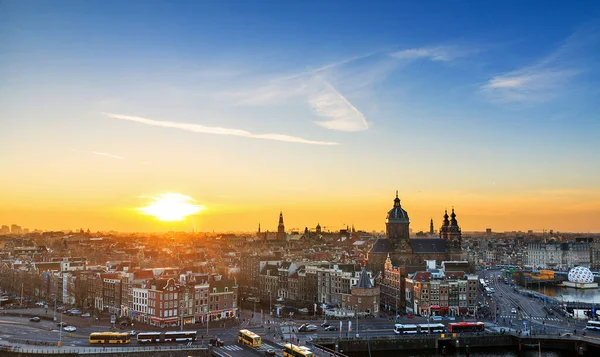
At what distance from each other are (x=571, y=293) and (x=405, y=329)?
9070 centimetres

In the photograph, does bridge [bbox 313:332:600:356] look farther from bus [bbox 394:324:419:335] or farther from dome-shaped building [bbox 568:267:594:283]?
dome-shaped building [bbox 568:267:594:283]

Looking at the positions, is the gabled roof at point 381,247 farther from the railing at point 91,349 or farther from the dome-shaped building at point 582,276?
the dome-shaped building at point 582,276

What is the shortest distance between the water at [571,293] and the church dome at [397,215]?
37611 millimetres

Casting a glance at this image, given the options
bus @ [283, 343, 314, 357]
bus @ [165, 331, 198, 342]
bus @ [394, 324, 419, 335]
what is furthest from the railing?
bus @ [394, 324, 419, 335]

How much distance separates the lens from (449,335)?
78.1m

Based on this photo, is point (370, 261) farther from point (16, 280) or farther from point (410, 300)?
point (16, 280)

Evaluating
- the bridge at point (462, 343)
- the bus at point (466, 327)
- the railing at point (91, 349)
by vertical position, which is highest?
the bus at point (466, 327)

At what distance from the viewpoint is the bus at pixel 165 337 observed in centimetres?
6869

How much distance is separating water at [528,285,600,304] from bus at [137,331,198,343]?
92570mm

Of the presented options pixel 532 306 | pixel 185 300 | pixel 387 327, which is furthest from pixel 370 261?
pixel 185 300

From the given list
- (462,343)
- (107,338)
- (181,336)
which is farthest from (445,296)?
(107,338)

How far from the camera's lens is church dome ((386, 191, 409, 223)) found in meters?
131

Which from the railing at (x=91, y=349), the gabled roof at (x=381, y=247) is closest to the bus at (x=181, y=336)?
the railing at (x=91, y=349)

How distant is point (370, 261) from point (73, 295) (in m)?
57.5
